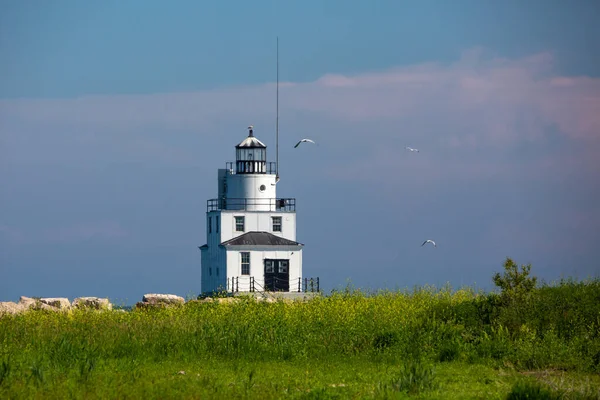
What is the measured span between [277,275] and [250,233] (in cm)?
394

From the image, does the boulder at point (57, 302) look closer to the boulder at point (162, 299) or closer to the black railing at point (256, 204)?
the boulder at point (162, 299)

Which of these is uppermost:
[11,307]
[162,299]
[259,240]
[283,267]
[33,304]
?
[259,240]

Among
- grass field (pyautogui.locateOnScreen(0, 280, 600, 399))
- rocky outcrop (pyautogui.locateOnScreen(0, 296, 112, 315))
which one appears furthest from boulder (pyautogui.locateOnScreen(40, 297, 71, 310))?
grass field (pyautogui.locateOnScreen(0, 280, 600, 399))

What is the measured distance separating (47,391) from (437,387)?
6985 mm

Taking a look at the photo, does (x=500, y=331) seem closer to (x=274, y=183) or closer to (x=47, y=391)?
(x=47, y=391)

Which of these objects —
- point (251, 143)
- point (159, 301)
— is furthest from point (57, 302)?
point (251, 143)

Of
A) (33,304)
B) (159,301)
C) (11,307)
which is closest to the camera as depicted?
(11,307)

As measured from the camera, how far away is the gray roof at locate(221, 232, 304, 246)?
219ft

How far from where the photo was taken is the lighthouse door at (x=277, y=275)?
66688 millimetres

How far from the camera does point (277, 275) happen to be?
67.1 meters

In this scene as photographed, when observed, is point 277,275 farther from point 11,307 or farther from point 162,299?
point 11,307

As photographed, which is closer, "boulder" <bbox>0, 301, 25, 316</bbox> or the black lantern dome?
"boulder" <bbox>0, 301, 25, 316</bbox>

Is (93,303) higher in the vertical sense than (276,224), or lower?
lower

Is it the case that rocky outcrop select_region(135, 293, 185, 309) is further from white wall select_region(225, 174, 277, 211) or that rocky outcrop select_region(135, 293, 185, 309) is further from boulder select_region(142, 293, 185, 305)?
white wall select_region(225, 174, 277, 211)
